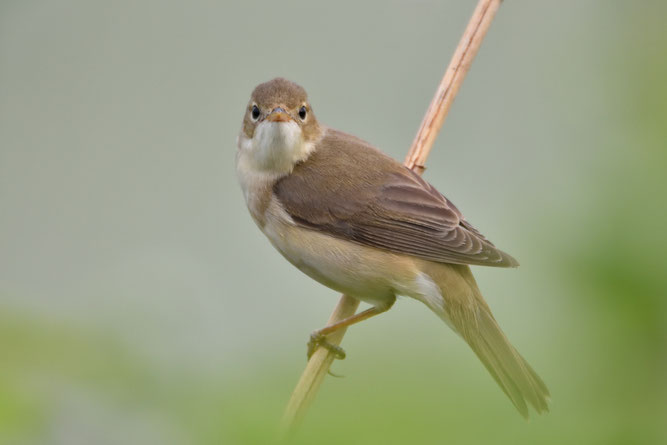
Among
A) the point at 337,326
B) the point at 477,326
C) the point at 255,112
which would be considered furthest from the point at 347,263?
the point at 255,112

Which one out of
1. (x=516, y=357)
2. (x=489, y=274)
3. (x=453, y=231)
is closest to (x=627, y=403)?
(x=516, y=357)

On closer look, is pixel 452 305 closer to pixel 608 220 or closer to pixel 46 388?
pixel 608 220

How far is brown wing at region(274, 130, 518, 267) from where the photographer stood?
2.84 meters

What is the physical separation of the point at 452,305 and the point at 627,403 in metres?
2.11

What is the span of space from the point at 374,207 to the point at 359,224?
0.10 m

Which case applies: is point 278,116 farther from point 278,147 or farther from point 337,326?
point 337,326

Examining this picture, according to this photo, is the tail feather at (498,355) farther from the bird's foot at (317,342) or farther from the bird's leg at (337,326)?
the bird's foot at (317,342)

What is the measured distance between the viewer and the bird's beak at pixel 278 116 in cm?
289

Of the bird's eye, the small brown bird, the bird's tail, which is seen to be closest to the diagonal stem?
the small brown bird

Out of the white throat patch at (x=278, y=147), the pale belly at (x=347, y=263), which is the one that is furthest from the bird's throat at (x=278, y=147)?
the pale belly at (x=347, y=263)

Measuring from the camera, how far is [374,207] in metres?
2.88

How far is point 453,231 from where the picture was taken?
284 centimetres

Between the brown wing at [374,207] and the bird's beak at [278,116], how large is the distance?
0.74ft

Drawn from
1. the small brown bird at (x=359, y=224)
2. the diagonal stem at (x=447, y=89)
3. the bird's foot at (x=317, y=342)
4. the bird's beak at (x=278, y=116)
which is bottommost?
the bird's foot at (x=317, y=342)
